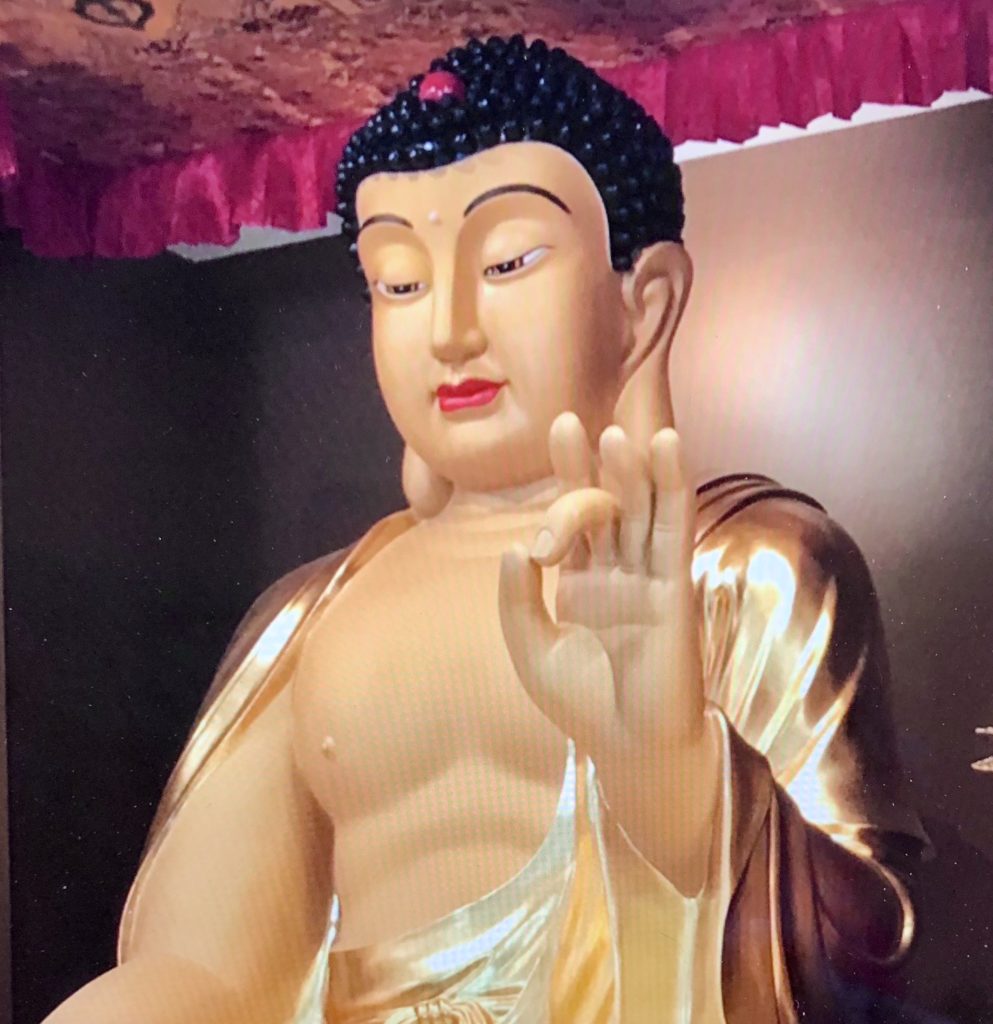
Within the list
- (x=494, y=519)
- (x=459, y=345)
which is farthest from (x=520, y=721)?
(x=459, y=345)

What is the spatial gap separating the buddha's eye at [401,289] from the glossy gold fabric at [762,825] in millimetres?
290

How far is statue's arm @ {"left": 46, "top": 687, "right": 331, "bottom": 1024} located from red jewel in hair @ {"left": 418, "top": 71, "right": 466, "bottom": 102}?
521 mm

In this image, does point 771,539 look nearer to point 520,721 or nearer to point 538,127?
point 520,721

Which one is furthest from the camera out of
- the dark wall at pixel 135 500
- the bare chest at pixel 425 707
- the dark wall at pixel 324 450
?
the dark wall at pixel 135 500

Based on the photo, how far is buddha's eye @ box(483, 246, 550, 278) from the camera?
0.95 metres

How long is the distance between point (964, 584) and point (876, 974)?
0.34 m

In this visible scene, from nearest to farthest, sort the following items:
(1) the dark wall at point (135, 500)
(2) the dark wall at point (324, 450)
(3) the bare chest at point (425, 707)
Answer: (3) the bare chest at point (425, 707) < (2) the dark wall at point (324, 450) < (1) the dark wall at point (135, 500)

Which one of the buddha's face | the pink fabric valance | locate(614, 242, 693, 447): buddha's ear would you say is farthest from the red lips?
the pink fabric valance

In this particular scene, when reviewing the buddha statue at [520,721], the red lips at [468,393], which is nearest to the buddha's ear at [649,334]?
the buddha statue at [520,721]

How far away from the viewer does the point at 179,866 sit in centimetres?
104

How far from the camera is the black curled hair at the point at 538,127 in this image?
0.96 m

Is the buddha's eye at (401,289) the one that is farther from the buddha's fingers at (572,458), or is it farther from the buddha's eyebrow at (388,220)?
the buddha's fingers at (572,458)

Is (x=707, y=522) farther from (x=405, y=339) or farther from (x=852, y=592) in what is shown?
(x=405, y=339)

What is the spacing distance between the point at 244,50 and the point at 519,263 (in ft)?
1.38
